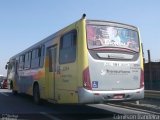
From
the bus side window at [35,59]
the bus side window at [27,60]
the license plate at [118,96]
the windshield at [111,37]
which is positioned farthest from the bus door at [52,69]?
the bus side window at [27,60]

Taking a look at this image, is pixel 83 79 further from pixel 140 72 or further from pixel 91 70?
pixel 140 72

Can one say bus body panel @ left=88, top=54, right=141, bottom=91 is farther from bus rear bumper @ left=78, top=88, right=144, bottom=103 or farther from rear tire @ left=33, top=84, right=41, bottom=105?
rear tire @ left=33, top=84, right=41, bottom=105

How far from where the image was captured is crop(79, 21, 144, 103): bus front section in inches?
494

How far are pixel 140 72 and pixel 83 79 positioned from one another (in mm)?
2460

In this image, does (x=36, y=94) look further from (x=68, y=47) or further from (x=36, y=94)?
(x=68, y=47)

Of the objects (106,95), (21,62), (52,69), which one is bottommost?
(106,95)

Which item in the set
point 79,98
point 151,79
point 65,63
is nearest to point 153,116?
point 79,98

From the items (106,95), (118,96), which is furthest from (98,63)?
(118,96)

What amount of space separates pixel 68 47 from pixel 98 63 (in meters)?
1.64

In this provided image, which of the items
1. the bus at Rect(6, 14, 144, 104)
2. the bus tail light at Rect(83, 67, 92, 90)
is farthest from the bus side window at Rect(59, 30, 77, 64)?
the bus tail light at Rect(83, 67, 92, 90)

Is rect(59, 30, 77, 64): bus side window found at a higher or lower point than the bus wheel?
higher

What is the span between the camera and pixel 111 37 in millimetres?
13258

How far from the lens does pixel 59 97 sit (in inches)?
569

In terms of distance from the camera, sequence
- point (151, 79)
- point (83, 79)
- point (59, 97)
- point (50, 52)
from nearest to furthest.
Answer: point (83, 79), point (59, 97), point (50, 52), point (151, 79)
